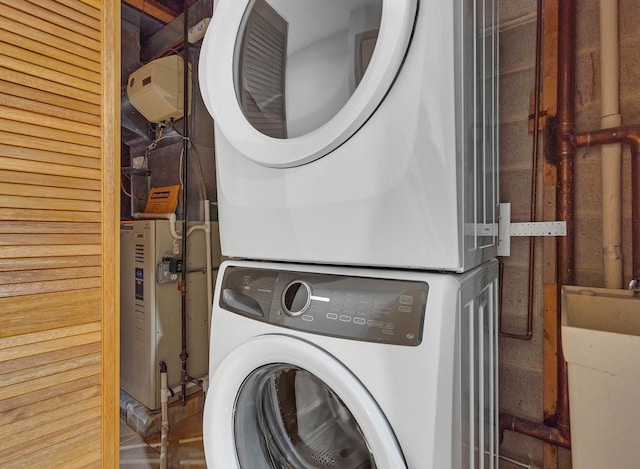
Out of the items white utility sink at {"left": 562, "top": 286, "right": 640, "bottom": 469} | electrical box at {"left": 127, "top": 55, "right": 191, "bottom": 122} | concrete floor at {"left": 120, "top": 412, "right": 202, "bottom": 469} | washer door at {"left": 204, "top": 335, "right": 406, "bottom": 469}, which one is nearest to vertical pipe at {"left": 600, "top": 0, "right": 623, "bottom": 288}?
white utility sink at {"left": 562, "top": 286, "right": 640, "bottom": 469}

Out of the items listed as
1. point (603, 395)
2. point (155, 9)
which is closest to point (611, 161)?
point (603, 395)

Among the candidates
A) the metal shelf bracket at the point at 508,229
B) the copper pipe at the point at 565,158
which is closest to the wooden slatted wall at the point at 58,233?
the metal shelf bracket at the point at 508,229

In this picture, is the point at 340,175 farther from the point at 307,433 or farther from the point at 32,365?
the point at 32,365

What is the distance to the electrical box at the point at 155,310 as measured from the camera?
203cm

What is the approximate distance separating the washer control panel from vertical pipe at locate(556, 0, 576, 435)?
31.2 inches

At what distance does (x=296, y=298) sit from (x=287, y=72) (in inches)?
24.9

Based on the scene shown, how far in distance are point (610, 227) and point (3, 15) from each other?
6.09 feet

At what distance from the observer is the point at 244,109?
38.1 inches

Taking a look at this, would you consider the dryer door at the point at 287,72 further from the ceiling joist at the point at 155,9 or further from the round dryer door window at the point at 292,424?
the ceiling joist at the point at 155,9

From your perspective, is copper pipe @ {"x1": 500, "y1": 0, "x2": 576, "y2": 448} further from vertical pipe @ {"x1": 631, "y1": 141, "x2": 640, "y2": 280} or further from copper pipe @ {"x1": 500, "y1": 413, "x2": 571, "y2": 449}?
vertical pipe @ {"x1": 631, "y1": 141, "x2": 640, "y2": 280}

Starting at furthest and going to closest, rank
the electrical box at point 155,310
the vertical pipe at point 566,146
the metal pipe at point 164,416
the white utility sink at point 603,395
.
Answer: the electrical box at point 155,310, the metal pipe at point 164,416, the vertical pipe at point 566,146, the white utility sink at point 603,395

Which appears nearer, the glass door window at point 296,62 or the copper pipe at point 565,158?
the glass door window at point 296,62

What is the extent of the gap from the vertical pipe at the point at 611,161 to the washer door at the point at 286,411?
3.04 ft

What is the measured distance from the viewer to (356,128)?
2.44 feet
